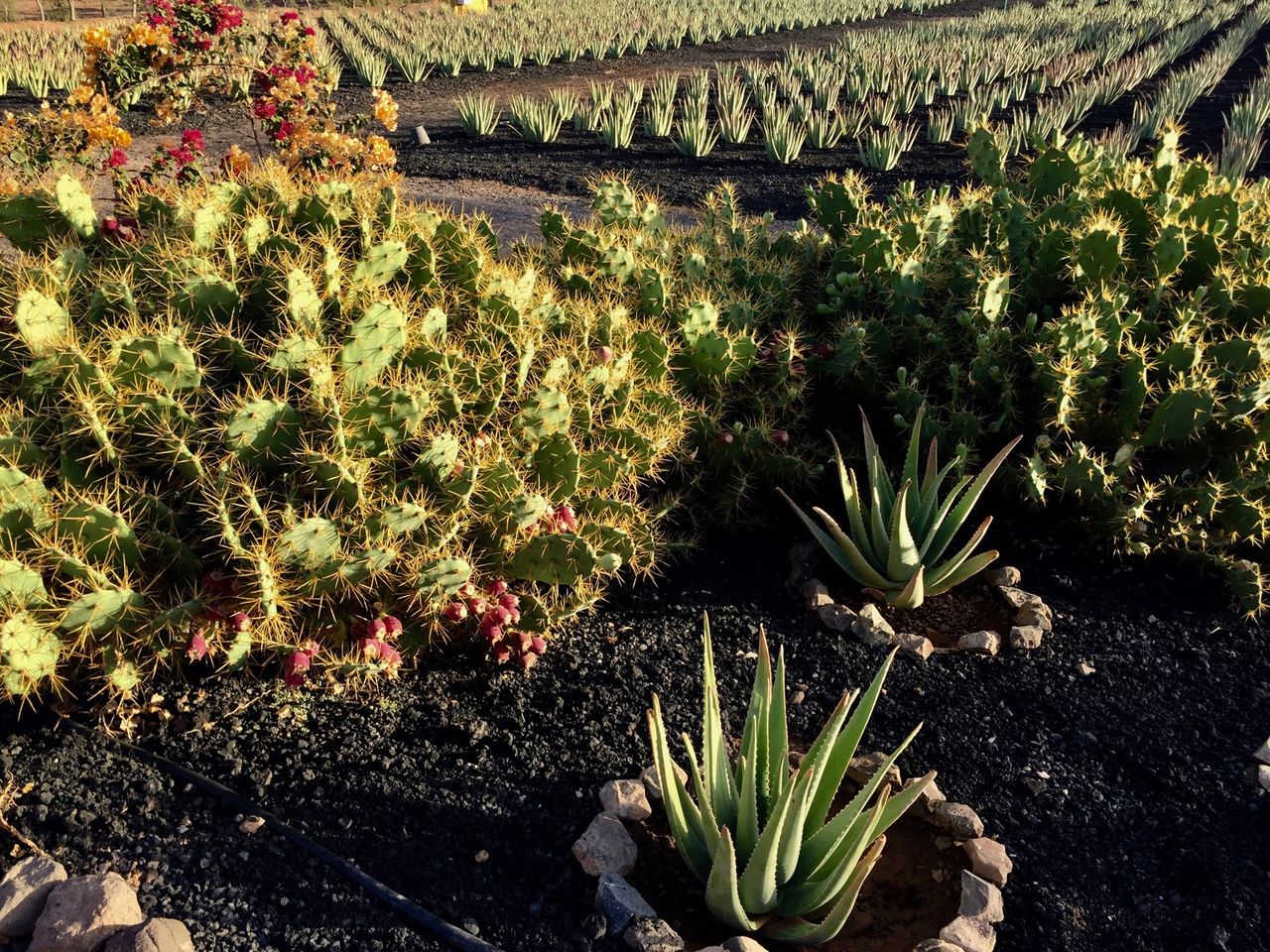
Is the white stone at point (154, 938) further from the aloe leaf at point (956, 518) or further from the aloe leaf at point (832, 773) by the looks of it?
the aloe leaf at point (956, 518)

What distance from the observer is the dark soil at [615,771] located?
2.34 m

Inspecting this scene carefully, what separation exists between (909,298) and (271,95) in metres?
3.55

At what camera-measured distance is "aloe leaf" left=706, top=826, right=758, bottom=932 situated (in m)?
2.06

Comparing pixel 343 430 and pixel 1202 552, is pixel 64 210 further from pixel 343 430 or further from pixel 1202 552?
pixel 1202 552

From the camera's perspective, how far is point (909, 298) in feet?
13.2

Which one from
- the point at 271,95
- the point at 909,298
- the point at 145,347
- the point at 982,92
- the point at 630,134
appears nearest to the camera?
the point at 145,347

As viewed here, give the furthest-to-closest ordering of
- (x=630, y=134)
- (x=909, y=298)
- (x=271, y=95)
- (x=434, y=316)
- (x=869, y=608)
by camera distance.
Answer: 1. (x=630, y=134)
2. (x=271, y=95)
3. (x=909, y=298)
4. (x=869, y=608)
5. (x=434, y=316)

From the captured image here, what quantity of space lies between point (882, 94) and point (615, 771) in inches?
447

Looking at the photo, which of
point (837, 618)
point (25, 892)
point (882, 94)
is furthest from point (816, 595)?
point (882, 94)

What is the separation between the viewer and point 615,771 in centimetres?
272

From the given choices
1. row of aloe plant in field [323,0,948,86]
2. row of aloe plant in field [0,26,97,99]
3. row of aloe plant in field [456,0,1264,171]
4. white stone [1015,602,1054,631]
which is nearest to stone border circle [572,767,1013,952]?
white stone [1015,602,1054,631]

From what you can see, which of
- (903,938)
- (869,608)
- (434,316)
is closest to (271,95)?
(434,316)

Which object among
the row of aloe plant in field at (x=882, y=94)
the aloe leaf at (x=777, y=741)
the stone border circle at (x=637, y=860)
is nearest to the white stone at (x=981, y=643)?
the stone border circle at (x=637, y=860)

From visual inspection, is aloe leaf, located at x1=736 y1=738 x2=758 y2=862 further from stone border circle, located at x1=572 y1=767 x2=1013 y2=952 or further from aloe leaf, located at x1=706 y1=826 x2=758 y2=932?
stone border circle, located at x1=572 y1=767 x2=1013 y2=952
